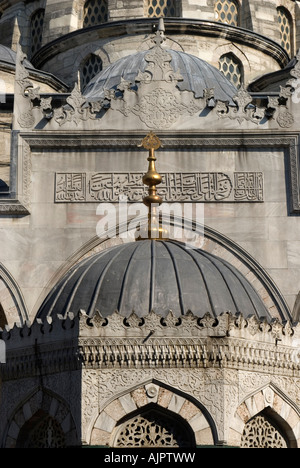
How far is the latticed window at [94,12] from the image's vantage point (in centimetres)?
3394

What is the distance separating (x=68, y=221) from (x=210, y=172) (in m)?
2.50

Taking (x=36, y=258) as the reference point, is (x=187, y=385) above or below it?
below

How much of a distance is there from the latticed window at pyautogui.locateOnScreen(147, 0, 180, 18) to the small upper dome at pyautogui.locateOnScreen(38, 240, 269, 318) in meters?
19.5

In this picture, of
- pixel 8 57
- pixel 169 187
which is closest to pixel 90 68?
pixel 8 57

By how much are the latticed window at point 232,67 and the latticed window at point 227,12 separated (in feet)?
4.91

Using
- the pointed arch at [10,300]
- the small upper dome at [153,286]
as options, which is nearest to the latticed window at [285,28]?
the pointed arch at [10,300]

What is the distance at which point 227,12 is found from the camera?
33.8 meters

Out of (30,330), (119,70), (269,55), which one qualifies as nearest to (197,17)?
(269,55)

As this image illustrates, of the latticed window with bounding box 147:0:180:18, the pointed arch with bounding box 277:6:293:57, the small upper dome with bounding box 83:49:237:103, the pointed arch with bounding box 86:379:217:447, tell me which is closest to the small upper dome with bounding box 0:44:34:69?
the latticed window with bounding box 147:0:180:18

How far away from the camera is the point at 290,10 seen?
1395 inches

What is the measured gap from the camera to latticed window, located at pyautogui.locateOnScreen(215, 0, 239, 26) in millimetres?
33594

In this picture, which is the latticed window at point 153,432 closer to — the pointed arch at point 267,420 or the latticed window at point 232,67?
the pointed arch at point 267,420

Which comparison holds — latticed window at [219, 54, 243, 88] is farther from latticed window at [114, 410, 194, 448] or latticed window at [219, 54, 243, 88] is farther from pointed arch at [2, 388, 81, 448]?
latticed window at [114, 410, 194, 448]
